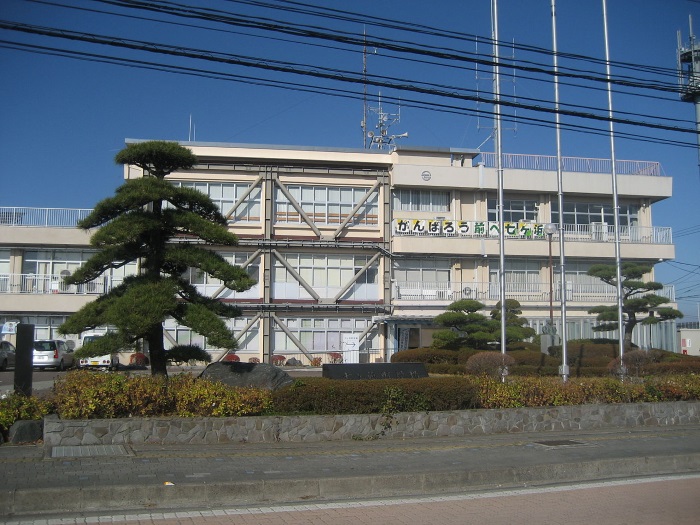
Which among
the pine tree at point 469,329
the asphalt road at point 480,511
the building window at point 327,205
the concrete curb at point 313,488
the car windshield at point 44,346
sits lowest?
the asphalt road at point 480,511

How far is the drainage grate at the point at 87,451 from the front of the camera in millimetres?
11457

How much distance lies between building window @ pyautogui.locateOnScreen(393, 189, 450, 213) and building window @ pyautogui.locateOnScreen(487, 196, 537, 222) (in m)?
2.98

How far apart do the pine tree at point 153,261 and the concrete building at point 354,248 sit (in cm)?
2322

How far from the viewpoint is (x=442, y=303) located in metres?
41.5

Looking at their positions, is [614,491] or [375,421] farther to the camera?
[375,421]

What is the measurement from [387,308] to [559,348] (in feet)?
35.8

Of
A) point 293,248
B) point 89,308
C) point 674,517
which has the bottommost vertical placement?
point 674,517

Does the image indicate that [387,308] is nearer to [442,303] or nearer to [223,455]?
[442,303]

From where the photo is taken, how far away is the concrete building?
40094mm

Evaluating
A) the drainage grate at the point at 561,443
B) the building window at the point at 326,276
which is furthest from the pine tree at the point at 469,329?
the drainage grate at the point at 561,443

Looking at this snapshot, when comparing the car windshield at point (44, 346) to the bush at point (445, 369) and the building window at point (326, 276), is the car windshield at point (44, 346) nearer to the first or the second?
the building window at point (326, 276)

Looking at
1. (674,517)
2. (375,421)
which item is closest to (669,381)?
(375,421)

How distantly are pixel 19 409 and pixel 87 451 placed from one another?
2010 millimetres

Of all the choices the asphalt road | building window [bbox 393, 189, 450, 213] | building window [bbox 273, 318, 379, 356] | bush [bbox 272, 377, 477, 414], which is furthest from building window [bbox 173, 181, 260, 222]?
the asphalt road
